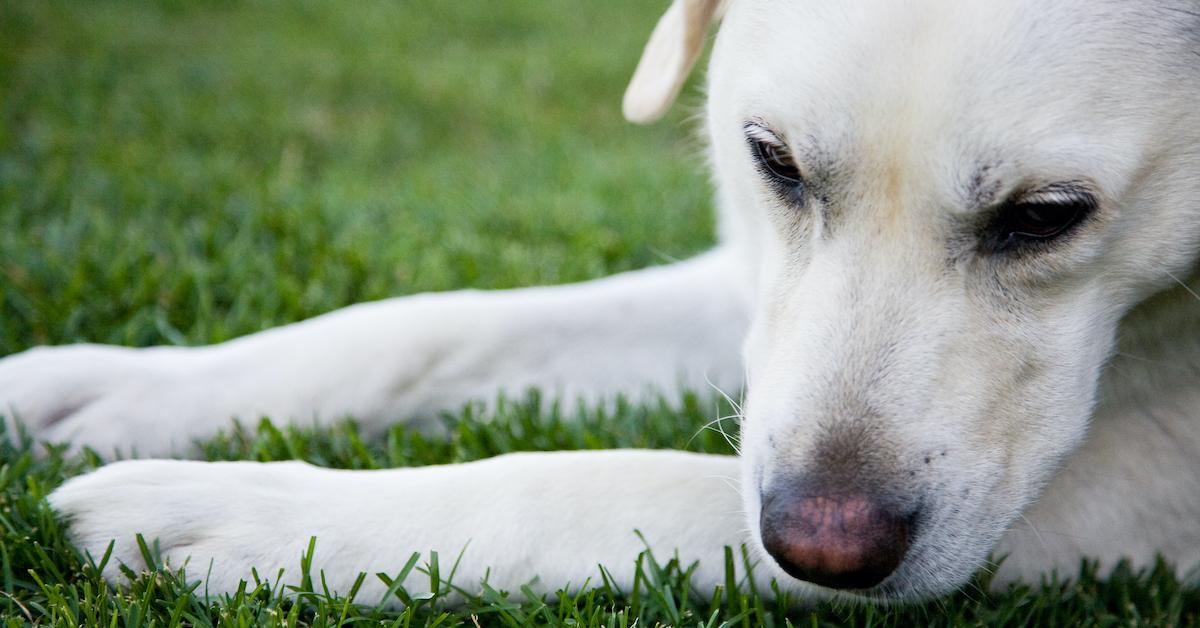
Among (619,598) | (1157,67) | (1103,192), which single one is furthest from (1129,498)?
(619,598)

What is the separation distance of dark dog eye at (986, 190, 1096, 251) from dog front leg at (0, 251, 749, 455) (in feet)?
3.36

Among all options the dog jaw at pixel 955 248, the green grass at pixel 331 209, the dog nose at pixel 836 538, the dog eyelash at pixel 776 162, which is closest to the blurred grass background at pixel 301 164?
the green grass at pixel 331 209

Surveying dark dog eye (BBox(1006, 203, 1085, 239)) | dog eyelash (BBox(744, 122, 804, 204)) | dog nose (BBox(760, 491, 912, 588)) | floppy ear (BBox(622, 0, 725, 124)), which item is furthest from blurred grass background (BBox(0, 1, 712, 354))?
dog nose (BBox(760, 491, 912, 588))

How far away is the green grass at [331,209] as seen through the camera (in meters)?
2.05

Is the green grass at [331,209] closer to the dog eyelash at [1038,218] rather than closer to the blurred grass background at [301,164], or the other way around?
the blurred grass background at [301,164]

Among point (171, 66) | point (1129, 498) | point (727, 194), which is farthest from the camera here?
point (171, 66)

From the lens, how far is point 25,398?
2545 mm

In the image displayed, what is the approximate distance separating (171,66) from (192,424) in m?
4.34

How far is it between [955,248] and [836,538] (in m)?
0.58

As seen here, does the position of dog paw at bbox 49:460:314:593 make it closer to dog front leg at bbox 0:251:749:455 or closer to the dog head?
dog front leg at bbox 0:251:749:455

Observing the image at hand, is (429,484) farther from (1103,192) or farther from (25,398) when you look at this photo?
(1103,192)

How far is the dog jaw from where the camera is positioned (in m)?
1.86

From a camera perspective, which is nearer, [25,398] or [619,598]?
[619,598]

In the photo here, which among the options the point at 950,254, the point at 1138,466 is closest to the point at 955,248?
the point at 950,254
